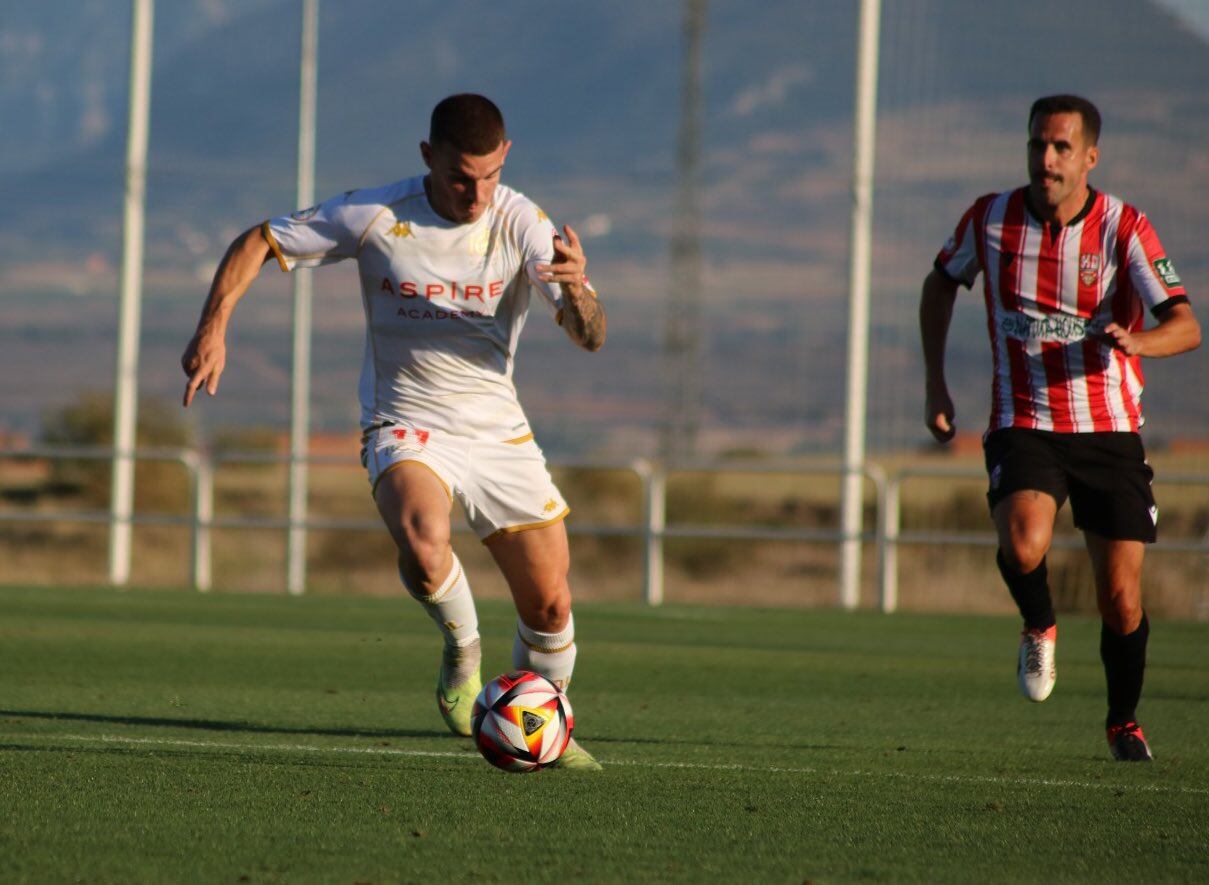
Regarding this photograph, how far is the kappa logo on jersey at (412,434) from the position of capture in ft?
21.8

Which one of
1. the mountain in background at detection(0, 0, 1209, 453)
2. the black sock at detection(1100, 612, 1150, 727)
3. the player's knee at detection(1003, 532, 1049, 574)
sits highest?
the mountain in background at detection(0, 0, 1209, 453)

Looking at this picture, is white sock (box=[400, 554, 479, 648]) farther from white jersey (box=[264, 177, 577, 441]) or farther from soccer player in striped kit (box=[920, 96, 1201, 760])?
soccer player in striped kit (box=[920, 96, 1201, 760])

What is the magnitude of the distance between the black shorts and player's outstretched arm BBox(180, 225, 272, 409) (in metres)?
2.60

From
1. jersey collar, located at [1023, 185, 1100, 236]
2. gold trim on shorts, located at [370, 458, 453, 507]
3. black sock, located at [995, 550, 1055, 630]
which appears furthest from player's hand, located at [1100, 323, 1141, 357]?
gold trim on shorts, located at [370, 458, 453, 507]

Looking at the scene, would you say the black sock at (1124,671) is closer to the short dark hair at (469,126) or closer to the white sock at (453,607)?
the white sock at (453,607)

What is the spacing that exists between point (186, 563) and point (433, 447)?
2853 cm

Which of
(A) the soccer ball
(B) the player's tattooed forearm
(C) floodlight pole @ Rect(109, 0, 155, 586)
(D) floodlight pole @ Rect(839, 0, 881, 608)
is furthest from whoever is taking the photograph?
(C) floodlight pole @ Rect(109, 0, 155, 586)

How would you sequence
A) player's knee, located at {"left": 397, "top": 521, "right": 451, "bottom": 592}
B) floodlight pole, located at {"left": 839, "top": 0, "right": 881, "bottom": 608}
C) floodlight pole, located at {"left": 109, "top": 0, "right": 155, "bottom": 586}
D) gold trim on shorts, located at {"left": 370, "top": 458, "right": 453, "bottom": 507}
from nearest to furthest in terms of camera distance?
1. player's knee, located at {"left": 397, "top": 521, "right": 451, "bottom": 592}
2. gold trim on shorts, located at {"left": 370, "top": 458, "right": 453, "bottom": 507}
3. floodlight pole, located at {"left": 839, "top": 0, "right": 881, "bottom": 608}
4. floodlight pole, located at {"left": 109, "top": 0, "right": 155, "bottom": 586}

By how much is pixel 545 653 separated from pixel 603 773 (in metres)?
0.64

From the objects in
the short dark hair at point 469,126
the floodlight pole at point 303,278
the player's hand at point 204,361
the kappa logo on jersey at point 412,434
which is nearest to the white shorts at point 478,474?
the kappa logo on jersey at point 412,434

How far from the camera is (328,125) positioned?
11144cm

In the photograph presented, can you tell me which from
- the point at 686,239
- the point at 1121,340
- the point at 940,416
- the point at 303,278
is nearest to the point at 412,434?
the point at 940,416

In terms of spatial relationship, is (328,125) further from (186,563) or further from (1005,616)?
(1005,616)

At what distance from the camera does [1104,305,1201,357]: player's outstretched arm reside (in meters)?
6.25
